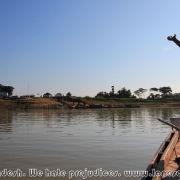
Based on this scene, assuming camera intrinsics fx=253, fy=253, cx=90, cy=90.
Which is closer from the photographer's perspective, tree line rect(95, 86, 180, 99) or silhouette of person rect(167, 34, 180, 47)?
silhouette of person rect(167, 34, 180, 47)

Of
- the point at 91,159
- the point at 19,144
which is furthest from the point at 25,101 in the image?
the point at 91,159

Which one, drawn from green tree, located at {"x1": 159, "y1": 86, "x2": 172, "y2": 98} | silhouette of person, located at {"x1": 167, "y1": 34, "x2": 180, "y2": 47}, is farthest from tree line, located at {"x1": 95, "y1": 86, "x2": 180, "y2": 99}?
silhouette of person, located at {"x1": 167, "y1": 34, "x2": 180, "y2": 47}

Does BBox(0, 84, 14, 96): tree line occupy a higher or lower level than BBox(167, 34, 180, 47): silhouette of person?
higher

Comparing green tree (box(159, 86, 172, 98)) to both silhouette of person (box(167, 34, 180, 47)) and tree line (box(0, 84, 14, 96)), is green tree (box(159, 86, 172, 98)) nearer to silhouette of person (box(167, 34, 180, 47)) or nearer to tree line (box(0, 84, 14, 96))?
tree line (box(0, 84, 14, 96))

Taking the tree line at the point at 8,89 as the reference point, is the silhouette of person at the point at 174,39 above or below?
below

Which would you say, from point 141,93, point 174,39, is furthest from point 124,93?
point 174,39

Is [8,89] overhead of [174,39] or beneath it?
overhead

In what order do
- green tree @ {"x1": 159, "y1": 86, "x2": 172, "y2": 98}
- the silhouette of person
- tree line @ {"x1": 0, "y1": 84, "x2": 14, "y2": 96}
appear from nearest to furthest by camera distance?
the silhouette of person, tree line @ {"x1": 0, "y1": 84, "x2": 14, "y2": 96}, green tree @ {"x1": 159, "y1": 86, "x2": 172, "y2": 98}

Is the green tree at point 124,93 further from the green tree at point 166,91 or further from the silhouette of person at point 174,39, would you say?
the silhouette of person at point 174,39

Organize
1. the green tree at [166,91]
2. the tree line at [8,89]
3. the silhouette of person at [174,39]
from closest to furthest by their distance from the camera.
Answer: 1. the silhouette of person at [174,39]
2. the tree line at [8,89]
3. the green tree at [166,91]

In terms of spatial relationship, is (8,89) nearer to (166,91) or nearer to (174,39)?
(166,91)

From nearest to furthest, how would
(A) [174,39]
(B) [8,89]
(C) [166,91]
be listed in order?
(A) [174,39] → (B) [8,89] → (C) [166,91]

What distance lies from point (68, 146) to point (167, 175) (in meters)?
7.12

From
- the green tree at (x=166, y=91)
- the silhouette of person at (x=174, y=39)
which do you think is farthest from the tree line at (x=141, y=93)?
the silhouette of person at (x=174, y=39)
